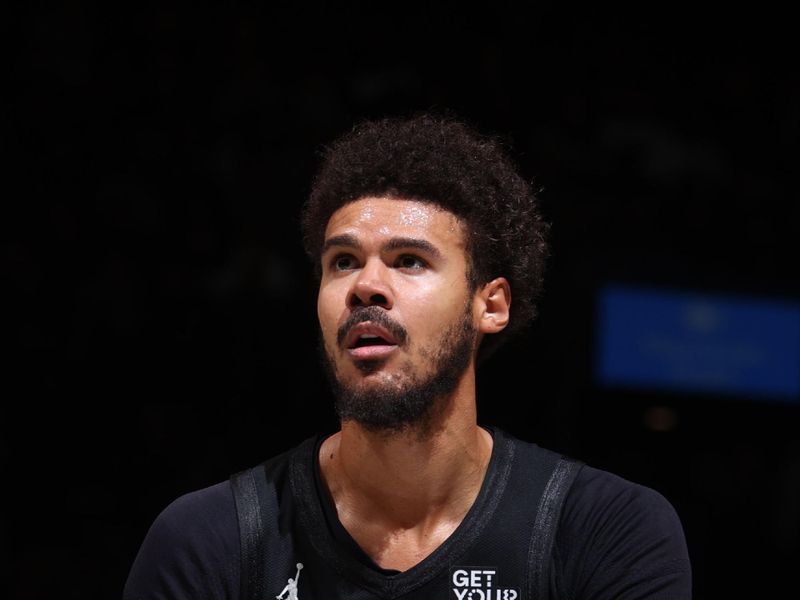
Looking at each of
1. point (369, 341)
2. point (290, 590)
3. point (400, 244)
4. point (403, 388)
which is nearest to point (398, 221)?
point (400, 244)

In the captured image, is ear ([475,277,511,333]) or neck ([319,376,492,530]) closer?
neck ([319,376,492,530])

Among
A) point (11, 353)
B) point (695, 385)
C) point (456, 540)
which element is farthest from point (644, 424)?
point (456, 540)

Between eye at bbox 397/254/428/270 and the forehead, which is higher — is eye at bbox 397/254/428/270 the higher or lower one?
the lower one

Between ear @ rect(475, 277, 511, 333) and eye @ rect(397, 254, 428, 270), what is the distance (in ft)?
0.78

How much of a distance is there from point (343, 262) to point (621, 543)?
1000mm

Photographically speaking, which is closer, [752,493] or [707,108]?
[752,493]

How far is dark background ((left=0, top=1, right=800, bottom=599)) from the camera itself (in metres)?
5.34

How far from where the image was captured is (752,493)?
6.19 m

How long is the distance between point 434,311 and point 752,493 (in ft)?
13.0

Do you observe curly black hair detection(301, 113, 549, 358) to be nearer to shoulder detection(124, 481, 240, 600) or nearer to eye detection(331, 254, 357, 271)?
eye detection(331, 254, 357, 271)

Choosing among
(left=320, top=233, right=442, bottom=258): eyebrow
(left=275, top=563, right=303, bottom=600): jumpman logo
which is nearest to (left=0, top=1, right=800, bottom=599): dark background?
(left=320, top=233, right=442, bottom=258): eyebrow

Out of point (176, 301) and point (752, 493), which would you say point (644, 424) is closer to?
point (752, 493)

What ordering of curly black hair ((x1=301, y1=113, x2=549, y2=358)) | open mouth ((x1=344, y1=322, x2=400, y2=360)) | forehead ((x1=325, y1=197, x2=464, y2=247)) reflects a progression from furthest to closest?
curly black hair ((x1=301, y1=113, x2=549, y2=358)), forehead ((x1=325, y1=197, x2=464, y2=247)), open mouth ((x1=344, y1=322, x2=400, y2=360))

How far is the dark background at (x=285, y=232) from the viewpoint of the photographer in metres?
5.34
